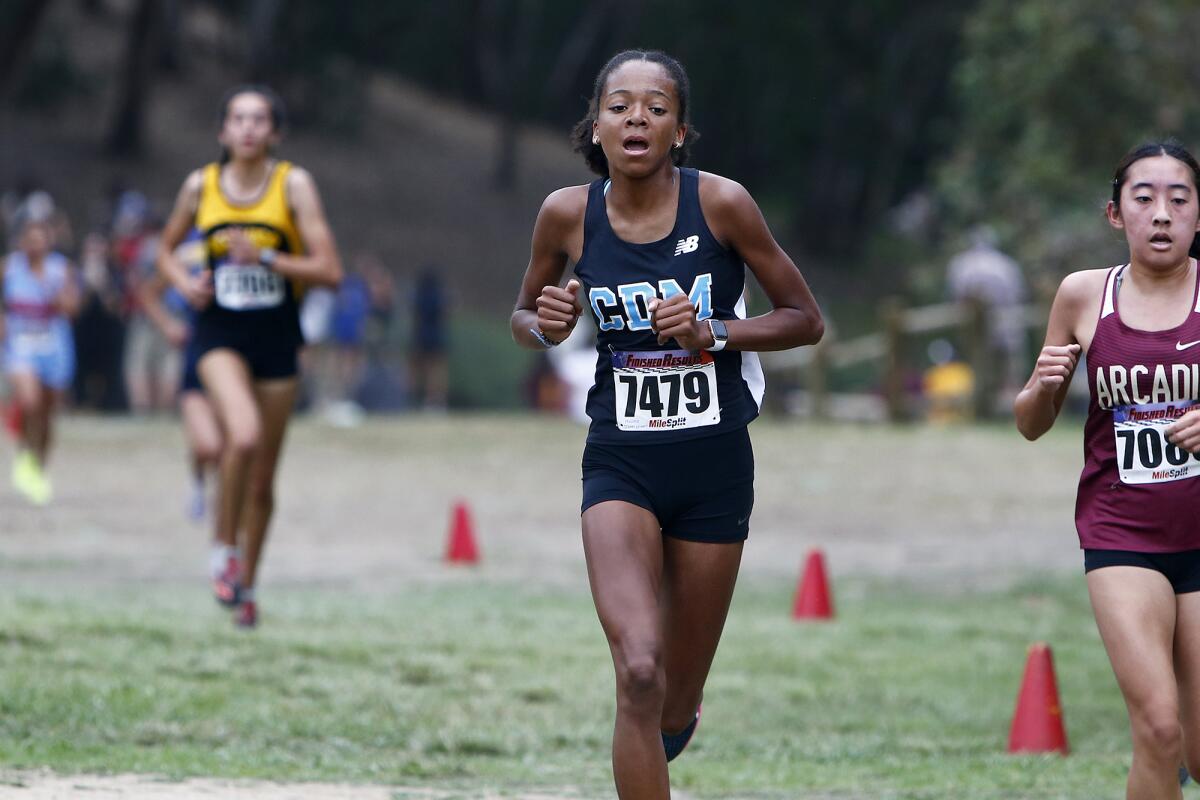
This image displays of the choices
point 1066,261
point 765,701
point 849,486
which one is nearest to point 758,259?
point 765,701

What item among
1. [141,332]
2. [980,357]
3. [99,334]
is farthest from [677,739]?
[99,334]

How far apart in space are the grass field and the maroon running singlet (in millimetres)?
1765

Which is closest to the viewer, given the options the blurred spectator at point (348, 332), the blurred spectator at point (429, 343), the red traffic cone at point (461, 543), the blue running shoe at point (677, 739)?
the blue running shoe at point (677, 739)

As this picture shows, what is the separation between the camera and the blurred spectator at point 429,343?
93.4ft

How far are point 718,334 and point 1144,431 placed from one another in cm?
120

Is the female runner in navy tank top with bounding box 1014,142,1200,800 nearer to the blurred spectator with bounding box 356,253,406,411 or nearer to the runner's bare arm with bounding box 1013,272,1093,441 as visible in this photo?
the runner's bare arm with bounding box 1013,272,1093,441

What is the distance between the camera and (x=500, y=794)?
6.59 m

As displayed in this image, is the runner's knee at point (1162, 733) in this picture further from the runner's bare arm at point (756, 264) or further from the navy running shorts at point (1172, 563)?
the runner's bare arm at point (756, 264)

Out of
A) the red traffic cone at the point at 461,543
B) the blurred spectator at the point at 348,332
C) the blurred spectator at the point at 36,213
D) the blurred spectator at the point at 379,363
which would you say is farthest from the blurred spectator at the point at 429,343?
the red traffic cone at the point at 461,543

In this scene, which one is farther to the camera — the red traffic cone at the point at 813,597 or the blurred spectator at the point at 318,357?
the blurred spectator at the point at 318,357

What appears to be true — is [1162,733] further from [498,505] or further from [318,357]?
[318,357]

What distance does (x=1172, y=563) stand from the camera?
5.32 metres

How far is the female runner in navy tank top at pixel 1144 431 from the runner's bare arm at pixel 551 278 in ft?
4.32

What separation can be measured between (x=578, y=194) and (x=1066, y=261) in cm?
2292
